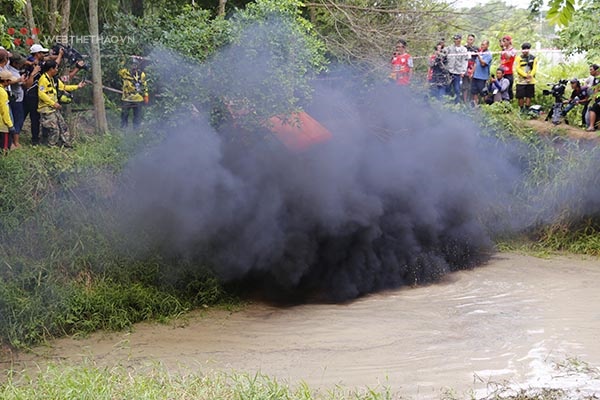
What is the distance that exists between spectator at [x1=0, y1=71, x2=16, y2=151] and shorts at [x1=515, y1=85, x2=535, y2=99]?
9547 millimetres

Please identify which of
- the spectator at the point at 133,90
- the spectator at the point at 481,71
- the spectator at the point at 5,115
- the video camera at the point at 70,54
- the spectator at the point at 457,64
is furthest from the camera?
the spectator at the point at 481,71

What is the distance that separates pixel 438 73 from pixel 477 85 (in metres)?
0.99

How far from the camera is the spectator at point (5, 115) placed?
33.0 feet

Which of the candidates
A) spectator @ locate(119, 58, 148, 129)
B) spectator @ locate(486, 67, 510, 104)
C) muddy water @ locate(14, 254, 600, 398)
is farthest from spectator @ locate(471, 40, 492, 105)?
spectator @ locate(119, 58, 148, 129)

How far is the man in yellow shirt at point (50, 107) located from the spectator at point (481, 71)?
8183 millimetres

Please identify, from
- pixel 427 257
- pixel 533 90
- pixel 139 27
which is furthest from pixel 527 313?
pixel 139 27

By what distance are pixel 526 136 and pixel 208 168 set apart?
660cm

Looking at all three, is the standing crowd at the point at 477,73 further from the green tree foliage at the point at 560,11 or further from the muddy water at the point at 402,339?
the green tree foliage at the point at 560,11

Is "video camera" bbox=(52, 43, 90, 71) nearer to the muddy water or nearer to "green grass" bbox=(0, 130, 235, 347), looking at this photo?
"green grass" bbox=(0, 130, 235, 347)

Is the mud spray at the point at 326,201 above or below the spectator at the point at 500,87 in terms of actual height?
below

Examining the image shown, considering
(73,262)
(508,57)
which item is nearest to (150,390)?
(73,262)

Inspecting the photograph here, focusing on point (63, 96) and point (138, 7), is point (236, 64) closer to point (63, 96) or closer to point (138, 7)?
point (63, 96)

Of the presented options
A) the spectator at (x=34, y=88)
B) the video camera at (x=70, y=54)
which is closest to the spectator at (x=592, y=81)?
the video camera at (x=70, y=54)

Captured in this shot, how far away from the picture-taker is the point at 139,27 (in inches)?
504
